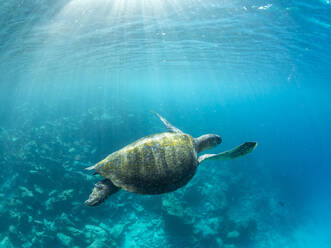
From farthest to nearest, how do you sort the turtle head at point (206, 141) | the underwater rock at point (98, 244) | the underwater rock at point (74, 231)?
the underwater rock at point (74, 231)
the underwater rock at point (98, 244)
the turtle head at point (206, 141)

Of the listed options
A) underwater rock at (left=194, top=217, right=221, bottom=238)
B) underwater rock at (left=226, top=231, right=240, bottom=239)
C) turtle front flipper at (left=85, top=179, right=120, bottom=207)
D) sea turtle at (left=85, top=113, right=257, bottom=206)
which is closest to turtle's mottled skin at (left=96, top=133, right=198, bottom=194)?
sea turtle at (left=85, top=113, right=257, bottom=206)

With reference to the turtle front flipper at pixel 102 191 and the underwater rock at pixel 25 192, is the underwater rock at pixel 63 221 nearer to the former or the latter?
the underwater rock at pixel 25 192

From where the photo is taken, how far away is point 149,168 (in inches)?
130

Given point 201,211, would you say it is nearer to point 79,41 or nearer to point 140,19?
point 140,19

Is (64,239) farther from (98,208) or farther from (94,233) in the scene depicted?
(98,208)

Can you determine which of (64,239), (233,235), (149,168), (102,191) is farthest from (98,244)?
(233,235)

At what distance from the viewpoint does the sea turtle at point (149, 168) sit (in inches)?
130

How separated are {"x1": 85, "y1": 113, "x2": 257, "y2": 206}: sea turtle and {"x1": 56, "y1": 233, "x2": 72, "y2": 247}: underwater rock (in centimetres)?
625

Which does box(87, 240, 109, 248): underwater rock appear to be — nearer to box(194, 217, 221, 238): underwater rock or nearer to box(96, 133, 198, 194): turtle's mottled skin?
box(194, 217, 221, 238): underwater rock

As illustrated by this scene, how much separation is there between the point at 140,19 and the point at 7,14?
739cm

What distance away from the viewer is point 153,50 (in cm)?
1948

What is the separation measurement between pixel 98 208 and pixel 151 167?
25.0 ft

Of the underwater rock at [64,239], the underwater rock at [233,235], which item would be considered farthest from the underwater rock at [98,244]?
the underwater rock at [233,235]

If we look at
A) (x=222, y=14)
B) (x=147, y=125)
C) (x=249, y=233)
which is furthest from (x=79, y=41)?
(x=249, y=233)
